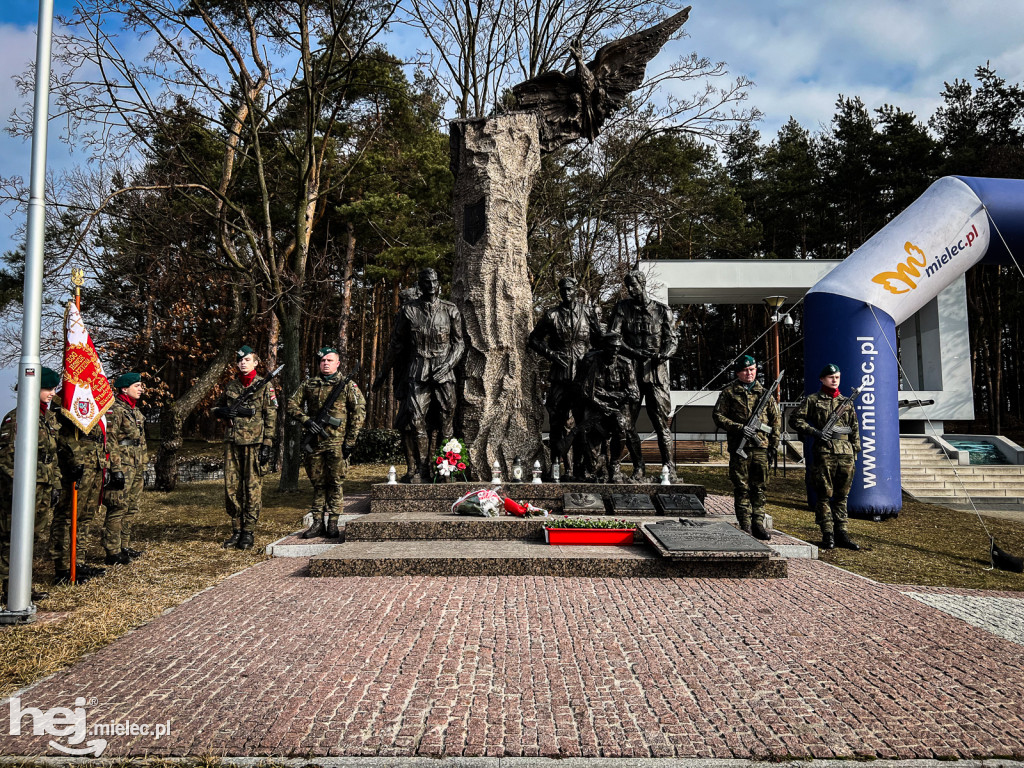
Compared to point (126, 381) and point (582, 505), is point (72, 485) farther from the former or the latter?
point (582, 505)

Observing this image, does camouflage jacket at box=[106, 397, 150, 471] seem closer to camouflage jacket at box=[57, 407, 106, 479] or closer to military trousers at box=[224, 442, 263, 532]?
camouflage jacket at box=[57, 407, 106, 479]

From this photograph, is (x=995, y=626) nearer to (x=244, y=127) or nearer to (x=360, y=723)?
(x=360, y=723)

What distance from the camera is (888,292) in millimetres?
9188

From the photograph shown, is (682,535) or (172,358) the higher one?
(172,358)

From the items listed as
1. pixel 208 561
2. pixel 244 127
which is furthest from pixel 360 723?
pixel 244 127

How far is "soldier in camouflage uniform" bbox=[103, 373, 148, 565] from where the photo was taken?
624 cm

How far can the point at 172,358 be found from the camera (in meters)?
19.1

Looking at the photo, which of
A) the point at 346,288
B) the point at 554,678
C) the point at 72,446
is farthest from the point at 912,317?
the point at 72,446

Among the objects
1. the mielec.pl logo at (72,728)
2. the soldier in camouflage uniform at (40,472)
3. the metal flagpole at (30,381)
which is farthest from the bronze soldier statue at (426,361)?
the mielec.pl logo at (72,728)

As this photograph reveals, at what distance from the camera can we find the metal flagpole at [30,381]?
4328mm

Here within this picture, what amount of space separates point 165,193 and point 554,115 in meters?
9.49

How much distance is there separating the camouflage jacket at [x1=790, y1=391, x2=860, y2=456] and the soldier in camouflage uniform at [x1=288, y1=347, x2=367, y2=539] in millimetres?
5171

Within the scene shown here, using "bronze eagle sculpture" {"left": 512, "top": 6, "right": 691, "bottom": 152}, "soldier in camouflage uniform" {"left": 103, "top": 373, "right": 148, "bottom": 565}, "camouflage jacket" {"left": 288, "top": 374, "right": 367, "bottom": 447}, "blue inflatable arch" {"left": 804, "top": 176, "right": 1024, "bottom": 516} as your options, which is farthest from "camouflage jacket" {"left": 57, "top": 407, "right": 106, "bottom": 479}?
"blue inflatable arch" {"left": 804, "top": 176, "right": 1024, "bottom": 516}

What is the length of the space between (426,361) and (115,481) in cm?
386
